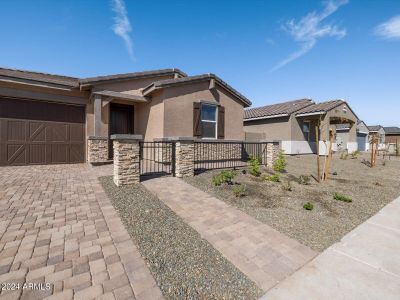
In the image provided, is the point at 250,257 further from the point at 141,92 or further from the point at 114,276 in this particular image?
the point at 141,92

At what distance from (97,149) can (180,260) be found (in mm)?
8048

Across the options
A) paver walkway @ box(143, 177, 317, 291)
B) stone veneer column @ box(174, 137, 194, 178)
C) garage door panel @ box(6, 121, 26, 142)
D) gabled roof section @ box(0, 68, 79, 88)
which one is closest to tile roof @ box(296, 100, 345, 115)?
stone veneer column @ box(174, 137, 194, 178)

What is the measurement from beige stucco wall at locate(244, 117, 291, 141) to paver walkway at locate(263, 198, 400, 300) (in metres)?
13.3

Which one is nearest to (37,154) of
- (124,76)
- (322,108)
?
(124,76)

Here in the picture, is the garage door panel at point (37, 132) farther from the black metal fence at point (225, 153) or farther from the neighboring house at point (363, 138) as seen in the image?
the neighboring house at point (363, 138)

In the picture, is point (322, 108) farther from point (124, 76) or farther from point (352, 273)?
point (352, 273)

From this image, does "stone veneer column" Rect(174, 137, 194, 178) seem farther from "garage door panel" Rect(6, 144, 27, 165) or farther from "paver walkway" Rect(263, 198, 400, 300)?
"garage door panel" Rect(6, 144, 27, 165)

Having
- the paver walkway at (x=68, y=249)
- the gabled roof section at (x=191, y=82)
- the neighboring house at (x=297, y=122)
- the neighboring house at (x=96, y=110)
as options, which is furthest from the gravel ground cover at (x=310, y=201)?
the neighboring house at (x=297, y=122)

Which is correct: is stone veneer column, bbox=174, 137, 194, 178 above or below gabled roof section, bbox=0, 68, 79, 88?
below

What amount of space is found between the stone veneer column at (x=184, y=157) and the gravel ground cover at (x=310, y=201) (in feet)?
1.15

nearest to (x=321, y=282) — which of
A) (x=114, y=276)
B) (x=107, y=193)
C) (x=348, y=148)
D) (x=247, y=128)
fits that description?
(x=114, y=276)

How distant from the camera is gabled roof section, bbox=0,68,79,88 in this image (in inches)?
323

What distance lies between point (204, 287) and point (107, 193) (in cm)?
396

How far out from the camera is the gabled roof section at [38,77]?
26.9 ft
